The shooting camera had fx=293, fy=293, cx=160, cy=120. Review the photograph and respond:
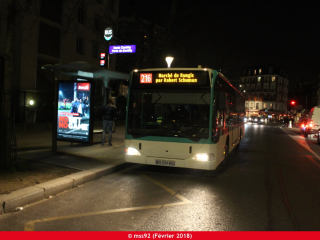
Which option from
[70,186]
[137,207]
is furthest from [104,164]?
[137,207]

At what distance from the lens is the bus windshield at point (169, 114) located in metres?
7.36

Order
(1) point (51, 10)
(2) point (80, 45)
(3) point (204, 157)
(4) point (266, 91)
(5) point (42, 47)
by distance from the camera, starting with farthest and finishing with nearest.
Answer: (4) point (266, 91) → (2) point (80, 45) → (1) point (51, 10) → (5) point (42, 47) → (3) point (204, 157)

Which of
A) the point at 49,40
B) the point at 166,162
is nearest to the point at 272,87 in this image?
the point at 49,40

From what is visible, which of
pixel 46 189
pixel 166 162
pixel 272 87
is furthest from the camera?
pixel 272 87

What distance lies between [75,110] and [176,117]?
465 centimetres

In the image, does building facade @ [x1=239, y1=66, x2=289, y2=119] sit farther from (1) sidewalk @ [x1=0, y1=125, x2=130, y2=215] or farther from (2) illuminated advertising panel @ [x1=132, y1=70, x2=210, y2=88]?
(2) illuminated advertising panel @ [x1=132, y1=70, x2=210, y2=88]

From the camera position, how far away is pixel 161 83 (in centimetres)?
768

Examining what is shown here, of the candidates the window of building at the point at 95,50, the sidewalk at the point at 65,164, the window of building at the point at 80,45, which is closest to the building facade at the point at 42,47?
the window of building at the point at 80,45

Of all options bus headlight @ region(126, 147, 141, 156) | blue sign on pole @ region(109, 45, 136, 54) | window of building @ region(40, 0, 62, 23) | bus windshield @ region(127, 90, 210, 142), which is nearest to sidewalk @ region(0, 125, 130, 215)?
bus headlight @ region(126, 147, 141, 156)

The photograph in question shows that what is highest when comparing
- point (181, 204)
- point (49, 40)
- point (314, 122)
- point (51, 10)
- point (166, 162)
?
point (51, 10)

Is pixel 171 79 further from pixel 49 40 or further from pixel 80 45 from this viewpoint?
pixel 80 45

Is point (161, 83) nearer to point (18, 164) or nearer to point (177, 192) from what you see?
point (177, 192)

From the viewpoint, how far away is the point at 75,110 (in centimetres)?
1073

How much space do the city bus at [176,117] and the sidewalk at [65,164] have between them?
40.7 inches
